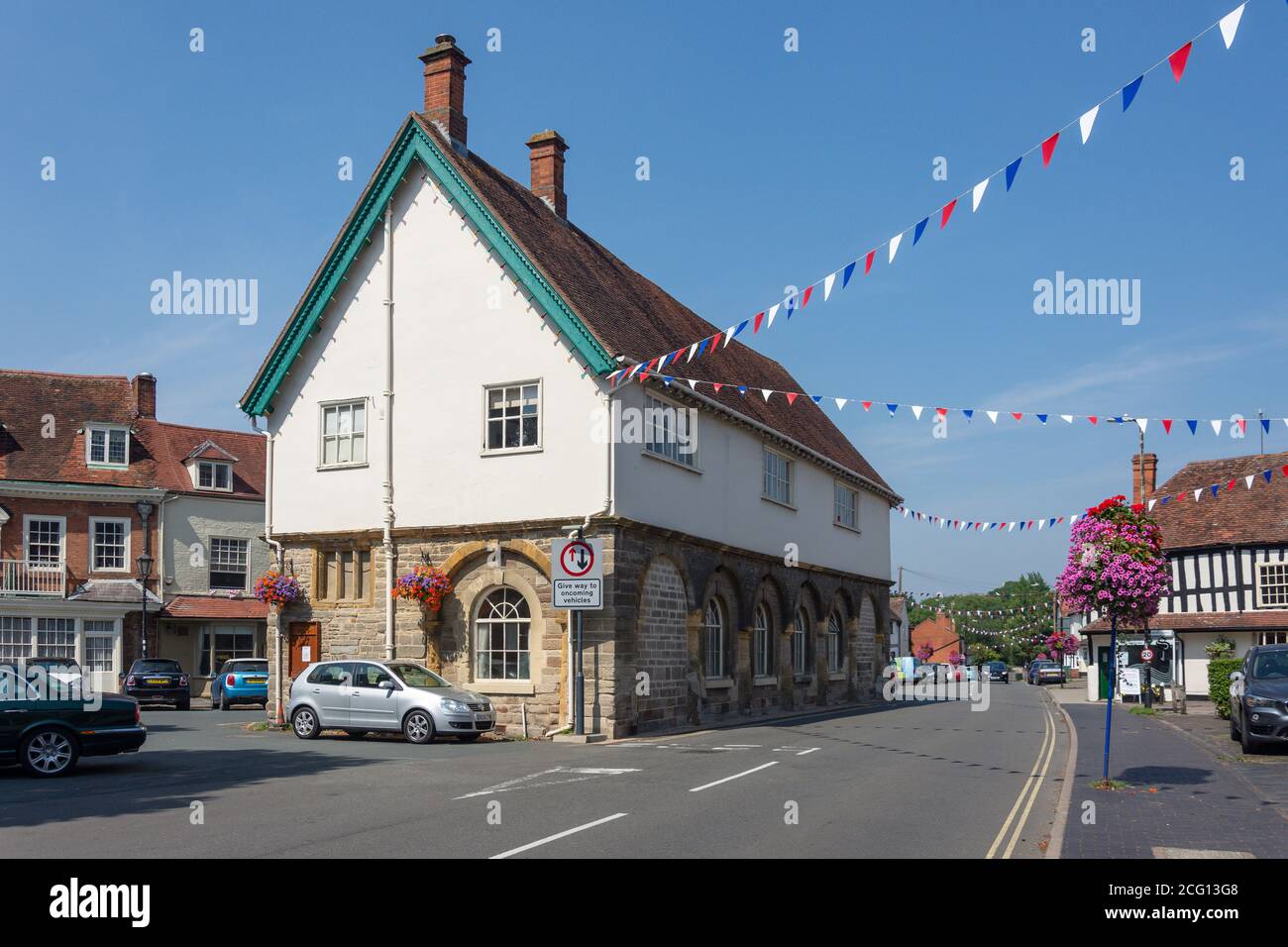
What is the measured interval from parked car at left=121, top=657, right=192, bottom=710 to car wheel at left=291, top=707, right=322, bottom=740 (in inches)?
581

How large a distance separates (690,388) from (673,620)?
4.99 meters

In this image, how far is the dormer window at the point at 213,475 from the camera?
1757 inches

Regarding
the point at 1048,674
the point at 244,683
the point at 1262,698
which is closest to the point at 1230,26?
the point at 1262,698

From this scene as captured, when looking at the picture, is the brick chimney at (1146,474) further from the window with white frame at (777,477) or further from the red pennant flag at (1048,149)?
the red pennant flag at (1048,149)

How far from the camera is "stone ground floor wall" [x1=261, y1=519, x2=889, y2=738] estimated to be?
23031 millimetres

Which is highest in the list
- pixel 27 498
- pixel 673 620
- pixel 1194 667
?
pixel 27 498

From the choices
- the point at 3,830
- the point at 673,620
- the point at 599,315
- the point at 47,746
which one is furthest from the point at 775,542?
the point at 3,830

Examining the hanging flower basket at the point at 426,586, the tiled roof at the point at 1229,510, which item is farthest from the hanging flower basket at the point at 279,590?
the tiled roof at the point at 1229,510

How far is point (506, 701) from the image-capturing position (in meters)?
23.8

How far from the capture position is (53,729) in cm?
1612

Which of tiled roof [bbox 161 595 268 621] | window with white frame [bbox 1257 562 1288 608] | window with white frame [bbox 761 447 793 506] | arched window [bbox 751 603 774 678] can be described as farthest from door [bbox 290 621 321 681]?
window with white frame [bbox 1257 562 1288 608]

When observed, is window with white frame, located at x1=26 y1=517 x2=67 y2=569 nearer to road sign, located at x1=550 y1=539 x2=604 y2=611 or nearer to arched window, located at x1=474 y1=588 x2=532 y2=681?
arched window, located at x1=474 y1=588 x2=532 y2=681
